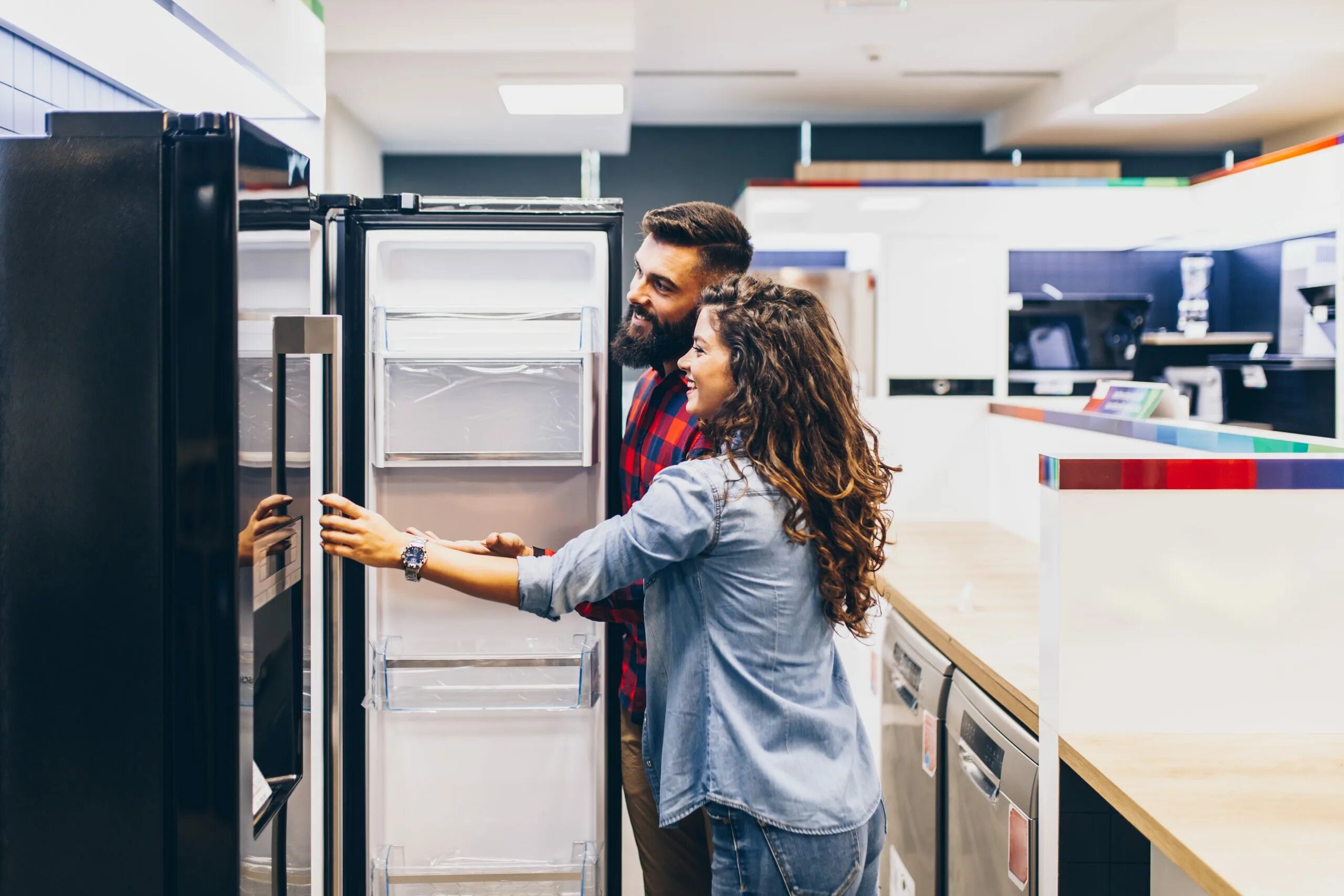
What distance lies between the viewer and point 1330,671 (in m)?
1.52

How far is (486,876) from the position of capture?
6.86ft

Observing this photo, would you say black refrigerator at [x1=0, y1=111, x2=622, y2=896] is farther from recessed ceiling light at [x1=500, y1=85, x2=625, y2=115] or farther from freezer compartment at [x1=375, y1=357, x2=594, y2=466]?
recessed ceiling light at [x1=500, y1=85, x2=625, y2=115]

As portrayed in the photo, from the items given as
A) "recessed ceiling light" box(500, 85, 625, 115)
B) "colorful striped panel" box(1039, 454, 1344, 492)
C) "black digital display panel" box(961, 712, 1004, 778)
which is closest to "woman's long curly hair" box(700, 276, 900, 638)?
"colorful striped panel" box(1039, 454, 1344, 492)

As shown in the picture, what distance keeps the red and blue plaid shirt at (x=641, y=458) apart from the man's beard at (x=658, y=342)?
42 millimetres

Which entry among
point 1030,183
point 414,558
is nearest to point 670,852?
point 414,558

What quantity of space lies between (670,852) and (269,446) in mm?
1084

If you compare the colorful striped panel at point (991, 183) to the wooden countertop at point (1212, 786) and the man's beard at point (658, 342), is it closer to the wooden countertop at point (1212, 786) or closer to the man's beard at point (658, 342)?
the wooden countertop at point (1212, 786)

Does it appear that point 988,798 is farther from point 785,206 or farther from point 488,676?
point 785,206

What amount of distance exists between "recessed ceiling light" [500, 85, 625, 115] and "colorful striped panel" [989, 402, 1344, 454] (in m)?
2.88

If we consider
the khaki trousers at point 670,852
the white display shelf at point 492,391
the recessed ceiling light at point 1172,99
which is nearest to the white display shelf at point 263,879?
the khaki trousers at point 670,852

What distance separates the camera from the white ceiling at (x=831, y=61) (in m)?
4.45

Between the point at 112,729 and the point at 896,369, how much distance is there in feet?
15.4

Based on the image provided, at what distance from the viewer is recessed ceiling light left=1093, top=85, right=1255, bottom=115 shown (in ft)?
16.8

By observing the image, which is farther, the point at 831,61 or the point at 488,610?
the point at 831,61
